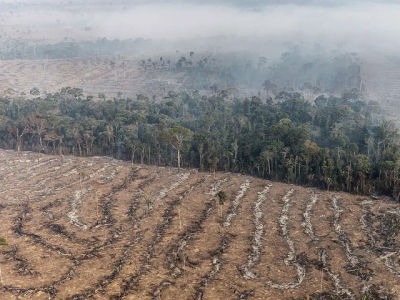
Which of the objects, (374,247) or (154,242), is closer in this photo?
(374,247)

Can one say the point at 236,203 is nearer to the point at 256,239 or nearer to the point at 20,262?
the point at 256,239

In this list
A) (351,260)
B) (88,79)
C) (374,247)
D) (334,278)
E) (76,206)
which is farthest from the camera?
(88,79)

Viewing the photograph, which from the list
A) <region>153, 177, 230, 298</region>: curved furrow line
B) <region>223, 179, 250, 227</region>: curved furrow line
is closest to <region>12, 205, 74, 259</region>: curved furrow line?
<region>153, 177, 230, 298</region>: curved furrow line

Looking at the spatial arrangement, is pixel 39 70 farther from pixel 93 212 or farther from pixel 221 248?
pixel 221 248

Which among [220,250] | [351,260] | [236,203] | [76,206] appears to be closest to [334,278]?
[351,260]

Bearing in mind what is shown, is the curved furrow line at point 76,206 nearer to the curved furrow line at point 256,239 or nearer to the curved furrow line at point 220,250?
the curved furrow line at point 220,250

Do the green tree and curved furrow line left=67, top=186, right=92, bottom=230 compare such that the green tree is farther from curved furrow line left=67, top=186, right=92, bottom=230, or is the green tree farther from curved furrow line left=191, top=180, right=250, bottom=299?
curved furrow line left=67, top=186, right=92, bottom=230
